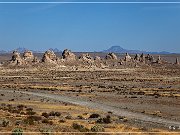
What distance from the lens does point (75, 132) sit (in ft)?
71.6

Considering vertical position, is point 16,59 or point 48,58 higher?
point 48,58

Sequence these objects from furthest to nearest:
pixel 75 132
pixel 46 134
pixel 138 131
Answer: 1. pixel 138 131
2. pixel 75 132
3. pixel 46 134

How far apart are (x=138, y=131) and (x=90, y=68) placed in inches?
5479

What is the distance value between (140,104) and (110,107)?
4.54m

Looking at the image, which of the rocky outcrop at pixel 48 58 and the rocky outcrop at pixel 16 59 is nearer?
the rocky outcrop at pixel 16 59

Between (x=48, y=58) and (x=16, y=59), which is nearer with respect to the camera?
(x=16, y=59)

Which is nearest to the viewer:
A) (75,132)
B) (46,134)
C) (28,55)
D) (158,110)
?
(46,134)

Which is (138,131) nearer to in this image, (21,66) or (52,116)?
(52,116)

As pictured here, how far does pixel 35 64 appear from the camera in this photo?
159500mm

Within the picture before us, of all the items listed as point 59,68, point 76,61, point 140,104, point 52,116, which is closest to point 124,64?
point 76,61

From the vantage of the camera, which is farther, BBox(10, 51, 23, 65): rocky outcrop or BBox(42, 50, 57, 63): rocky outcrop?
BBox(42, 50, 57, 63): rocky outcrop

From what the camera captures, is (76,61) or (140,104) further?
(76,61)

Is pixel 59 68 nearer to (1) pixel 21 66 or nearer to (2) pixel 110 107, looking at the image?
(1) pixel 21 66

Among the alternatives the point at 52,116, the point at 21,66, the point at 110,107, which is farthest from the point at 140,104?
the point at 21,66
